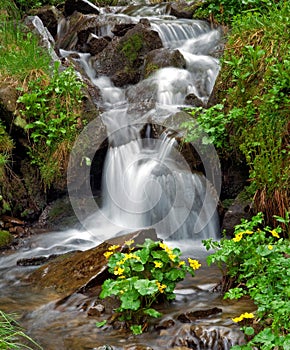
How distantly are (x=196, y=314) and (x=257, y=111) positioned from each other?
3.04 metres

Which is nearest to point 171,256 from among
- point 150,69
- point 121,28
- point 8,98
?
point 8,98

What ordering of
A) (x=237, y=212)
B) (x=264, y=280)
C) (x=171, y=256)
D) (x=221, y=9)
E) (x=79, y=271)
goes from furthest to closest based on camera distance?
(x=221, y=9), (x=237, y=212), (x=79, y=271), (x=171, y=256), (x=264, y=280)

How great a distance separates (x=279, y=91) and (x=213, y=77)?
11.5 feet

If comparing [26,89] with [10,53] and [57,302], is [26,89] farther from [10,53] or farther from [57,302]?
[57,302]

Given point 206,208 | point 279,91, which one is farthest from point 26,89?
point 279,91

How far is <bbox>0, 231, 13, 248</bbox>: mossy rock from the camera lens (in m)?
5.81

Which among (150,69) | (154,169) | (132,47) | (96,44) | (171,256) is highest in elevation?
(96,44)

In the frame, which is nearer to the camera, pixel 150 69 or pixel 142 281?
pixel 142 281

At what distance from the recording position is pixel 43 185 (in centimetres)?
669

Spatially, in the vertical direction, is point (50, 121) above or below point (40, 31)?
below

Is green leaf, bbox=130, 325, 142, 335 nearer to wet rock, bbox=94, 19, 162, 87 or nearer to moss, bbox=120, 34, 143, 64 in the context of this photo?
wet rock, bbox=94, 19, 162, 87

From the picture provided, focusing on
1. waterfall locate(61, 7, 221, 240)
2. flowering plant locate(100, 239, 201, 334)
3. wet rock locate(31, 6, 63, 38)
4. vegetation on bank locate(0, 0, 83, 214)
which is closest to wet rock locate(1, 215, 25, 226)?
vegetation on bank locate(0, 0, 83, 214)

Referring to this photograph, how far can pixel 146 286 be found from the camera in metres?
3.15

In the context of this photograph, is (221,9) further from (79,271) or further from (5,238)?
(79,271)
